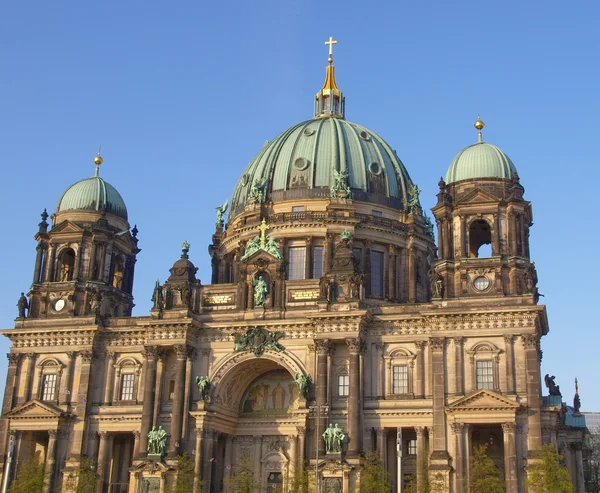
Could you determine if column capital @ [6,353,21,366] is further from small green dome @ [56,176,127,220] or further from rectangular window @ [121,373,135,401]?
small green dome @ [56,176,127,220]

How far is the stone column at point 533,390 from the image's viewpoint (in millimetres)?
56188

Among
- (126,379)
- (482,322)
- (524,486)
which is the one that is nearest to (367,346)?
(482,322)

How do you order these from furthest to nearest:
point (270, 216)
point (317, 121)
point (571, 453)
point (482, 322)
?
point (317, 121)
point (270, 216)
point (571, 453)
point (482, 322)

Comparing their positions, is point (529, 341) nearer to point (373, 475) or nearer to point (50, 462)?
point (373, 475)

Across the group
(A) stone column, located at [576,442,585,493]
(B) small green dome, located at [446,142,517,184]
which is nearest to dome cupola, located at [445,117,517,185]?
(B) small green dome, located at [446,142,517,184]

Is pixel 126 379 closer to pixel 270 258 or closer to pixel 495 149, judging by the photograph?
pixel 270 258

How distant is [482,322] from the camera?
2356 inches

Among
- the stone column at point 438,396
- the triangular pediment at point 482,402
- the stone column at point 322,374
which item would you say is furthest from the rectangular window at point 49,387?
the triangular pediment at point 482,402

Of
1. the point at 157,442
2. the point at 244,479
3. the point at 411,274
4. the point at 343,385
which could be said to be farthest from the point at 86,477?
the point at 411,274

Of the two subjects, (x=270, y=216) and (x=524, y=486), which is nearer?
(x=524, y=486)

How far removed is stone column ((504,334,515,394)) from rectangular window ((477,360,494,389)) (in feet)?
3.71

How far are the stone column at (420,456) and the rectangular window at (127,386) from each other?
21092 mm

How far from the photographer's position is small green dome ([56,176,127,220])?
73000 millimetres

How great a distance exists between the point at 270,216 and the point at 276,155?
23.0 feet
